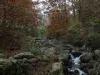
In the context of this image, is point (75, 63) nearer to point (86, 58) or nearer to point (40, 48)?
point (86, 58)

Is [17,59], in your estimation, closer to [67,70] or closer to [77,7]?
[67,70]

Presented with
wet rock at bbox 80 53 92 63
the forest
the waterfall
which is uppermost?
the forest

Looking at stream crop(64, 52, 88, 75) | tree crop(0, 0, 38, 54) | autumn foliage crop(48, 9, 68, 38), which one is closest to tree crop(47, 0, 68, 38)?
autumn foliage crop(48, 9, 68, 38)

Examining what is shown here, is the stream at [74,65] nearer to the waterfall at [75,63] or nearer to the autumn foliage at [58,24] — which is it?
the waterfall at [75,63]

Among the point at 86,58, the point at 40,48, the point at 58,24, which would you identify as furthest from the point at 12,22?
the point at 58,24

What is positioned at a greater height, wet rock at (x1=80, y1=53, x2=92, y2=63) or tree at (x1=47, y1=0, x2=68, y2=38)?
tree at (x1=47, y1=0, x2=68, y2=38)

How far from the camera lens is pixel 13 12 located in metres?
11.4

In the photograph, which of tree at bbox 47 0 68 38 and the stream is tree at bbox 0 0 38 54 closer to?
the stream

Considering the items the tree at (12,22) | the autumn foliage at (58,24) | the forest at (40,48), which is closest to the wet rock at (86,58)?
the forest at (40,48)

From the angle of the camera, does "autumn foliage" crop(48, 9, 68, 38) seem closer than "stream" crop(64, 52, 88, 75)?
No

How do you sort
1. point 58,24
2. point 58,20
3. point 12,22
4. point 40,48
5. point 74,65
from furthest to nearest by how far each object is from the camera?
point 58,20 → point 58,24 → point 40,48 → point 74,65 → point 12,22

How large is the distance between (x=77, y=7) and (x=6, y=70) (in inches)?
544

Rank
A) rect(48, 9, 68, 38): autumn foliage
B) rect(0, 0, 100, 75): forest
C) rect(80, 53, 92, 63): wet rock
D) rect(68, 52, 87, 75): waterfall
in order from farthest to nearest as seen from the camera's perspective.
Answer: rect(48, 9, 68, 38): autumn foliage < rect(80, 53, 92, 63): wet rock < rect(68, 52, 87, 75): waterfall < rect(0, 0, 100, 75): forest

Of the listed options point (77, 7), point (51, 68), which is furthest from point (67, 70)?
point (77, 7)
